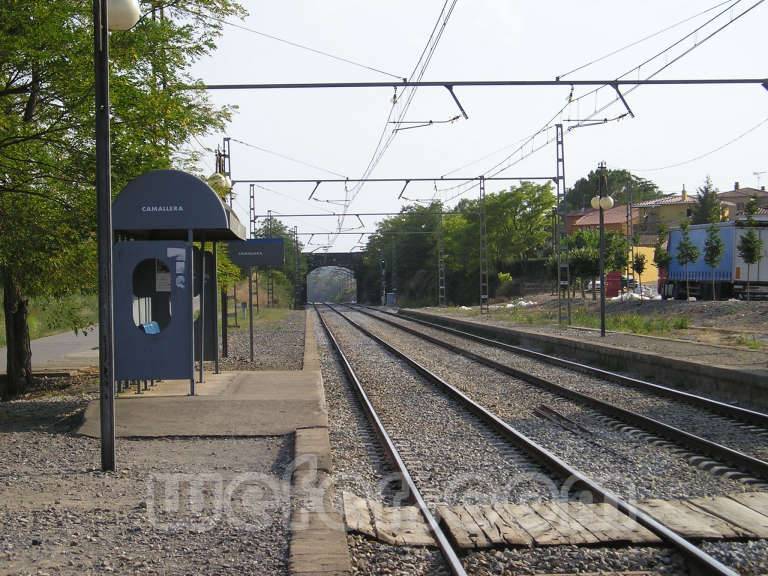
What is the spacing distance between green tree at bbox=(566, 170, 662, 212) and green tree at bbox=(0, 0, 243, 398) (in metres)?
122

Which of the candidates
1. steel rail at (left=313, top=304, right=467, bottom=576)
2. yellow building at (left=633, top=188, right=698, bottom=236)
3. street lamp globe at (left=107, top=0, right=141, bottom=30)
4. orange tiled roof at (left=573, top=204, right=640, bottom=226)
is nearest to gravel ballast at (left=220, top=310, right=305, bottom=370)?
steel rail at (left=313, top=304, right=467, bottom=576)

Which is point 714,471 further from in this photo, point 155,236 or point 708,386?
point 155,236

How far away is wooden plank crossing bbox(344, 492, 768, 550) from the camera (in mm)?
5141

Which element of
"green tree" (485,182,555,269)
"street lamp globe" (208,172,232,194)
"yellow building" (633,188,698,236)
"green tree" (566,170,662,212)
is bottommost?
"street lamp globe" (208,172,232,194)

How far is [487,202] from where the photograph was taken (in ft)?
241

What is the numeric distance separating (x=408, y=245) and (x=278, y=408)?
298 feet

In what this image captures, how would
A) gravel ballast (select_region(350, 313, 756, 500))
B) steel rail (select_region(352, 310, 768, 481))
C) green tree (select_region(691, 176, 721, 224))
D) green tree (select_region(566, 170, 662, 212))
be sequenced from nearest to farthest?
gravel ballast (select_region(350, 313, 756, 500)) < steel rail (select_region(352, 310, 768, 481)) < green tree (select_region(691, 176, 721, 224)) < green tree (select_region(566, 170, 662, 212))

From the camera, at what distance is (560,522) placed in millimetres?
5500

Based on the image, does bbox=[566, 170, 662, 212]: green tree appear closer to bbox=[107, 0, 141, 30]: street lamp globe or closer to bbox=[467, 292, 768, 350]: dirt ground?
bbox=[467, 292, 768, 350]: dirt ground

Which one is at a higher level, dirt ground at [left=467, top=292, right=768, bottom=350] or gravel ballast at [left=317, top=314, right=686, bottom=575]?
dirt ground at [left=467, top=292, right=768, bottom=350]

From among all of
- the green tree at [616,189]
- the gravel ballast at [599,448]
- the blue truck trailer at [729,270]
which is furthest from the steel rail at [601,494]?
the green tree at [616,189]

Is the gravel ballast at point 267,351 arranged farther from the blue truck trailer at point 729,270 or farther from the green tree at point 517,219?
the green tree at point 517,219

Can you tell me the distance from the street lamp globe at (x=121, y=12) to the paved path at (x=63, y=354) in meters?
8.04

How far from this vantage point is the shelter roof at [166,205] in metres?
10.0
